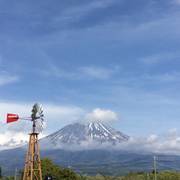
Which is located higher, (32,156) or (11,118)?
(11,118)

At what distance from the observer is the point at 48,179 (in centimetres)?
4812

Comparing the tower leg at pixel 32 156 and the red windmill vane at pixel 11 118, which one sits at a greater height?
the red windmill vane at pixel 11 118

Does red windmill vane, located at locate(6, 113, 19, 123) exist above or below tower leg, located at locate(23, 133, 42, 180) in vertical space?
above

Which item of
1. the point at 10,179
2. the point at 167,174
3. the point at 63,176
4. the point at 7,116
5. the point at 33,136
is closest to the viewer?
the point at 7,116

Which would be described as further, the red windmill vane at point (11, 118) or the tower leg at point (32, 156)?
the tower leg at point (32, 156)

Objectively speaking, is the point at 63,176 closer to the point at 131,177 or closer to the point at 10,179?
the point at 10,179

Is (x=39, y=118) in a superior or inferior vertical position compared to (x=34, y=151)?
superior

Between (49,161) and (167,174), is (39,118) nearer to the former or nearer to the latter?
(49,161)

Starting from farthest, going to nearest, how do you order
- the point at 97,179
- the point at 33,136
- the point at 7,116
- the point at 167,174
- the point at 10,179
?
the point at 97,179 < the point at 167,174 < the point at 10,179 < the point at 33,136 < the point at 7,116

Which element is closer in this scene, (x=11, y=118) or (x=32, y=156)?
(x=11, y=118)

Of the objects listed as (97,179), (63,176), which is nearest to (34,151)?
(63,176)

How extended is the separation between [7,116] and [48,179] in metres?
9.29

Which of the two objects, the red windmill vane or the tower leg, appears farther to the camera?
the tower leg

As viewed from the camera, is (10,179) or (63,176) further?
(10,179)
